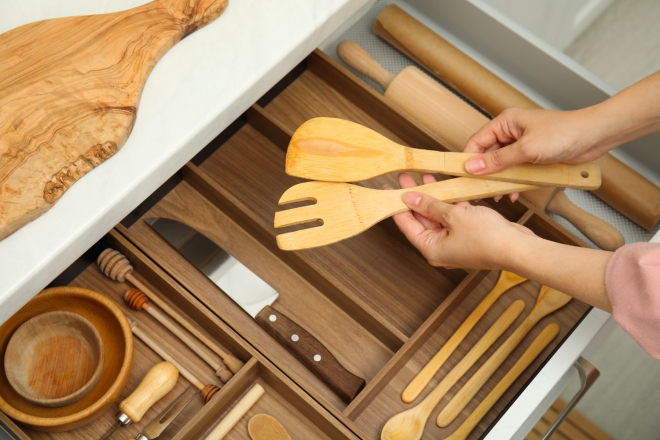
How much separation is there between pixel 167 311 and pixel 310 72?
1.83 ft

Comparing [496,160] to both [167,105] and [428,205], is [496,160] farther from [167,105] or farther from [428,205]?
[167,105]

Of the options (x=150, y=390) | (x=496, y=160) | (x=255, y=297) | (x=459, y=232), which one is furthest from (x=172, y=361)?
(x=496, y=160)

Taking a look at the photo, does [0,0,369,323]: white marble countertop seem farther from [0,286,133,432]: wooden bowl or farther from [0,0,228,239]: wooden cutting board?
[0,286,133,432]: wooden bowl

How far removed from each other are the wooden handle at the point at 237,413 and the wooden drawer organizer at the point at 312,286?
2 cm

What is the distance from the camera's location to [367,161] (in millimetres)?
970

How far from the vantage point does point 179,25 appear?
861 mm

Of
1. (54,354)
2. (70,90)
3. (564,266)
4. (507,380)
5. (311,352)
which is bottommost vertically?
(54,354)

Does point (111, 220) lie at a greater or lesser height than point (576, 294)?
lesser

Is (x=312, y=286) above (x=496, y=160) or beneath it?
beneath

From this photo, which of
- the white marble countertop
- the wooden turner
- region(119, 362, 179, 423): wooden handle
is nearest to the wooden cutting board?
the white marble countertop

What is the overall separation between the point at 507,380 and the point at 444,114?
492 mm

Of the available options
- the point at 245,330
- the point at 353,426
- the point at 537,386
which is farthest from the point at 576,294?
the point at 245,330

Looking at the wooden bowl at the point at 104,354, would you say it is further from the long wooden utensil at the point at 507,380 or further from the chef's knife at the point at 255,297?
the long wooden utensil at the point at 507,380

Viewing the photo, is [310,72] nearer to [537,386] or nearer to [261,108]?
[261,108]
